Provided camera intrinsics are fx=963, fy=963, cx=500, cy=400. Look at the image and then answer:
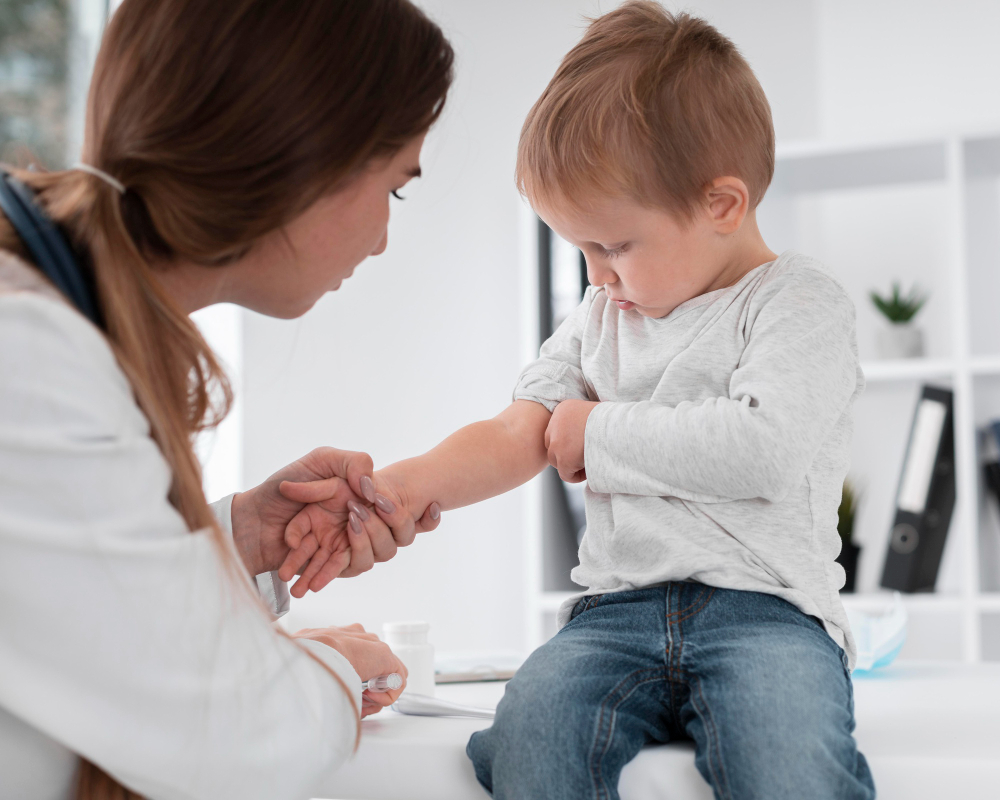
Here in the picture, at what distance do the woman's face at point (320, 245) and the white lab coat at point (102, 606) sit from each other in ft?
0.75

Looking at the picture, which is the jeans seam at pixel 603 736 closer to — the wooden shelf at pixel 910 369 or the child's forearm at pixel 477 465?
the child's forearm at pixel 477 465

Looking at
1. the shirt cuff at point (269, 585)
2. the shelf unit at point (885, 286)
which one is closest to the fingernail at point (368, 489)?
the shirt cuff at point (269, 585)

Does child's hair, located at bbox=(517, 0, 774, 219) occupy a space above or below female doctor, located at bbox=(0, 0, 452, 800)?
above

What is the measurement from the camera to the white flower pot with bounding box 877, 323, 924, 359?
89.0 inches

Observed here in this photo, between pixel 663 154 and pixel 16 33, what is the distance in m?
1.88

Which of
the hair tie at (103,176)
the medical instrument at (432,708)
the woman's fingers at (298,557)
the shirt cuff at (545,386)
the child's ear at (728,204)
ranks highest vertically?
the child's ear at (728,204)

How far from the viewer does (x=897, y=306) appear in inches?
89.9

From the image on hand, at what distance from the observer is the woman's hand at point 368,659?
35.7 inches

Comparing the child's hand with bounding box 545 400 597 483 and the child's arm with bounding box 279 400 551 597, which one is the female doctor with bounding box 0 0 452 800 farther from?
the child's hand with bounding box 545 400 597 483

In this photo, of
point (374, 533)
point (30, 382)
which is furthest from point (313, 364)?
point (30, 382)

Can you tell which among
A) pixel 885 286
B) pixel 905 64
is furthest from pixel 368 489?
pixel 905 64

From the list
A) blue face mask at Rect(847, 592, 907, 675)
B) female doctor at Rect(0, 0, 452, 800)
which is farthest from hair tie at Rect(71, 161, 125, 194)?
blue face mask at Rect(847, 592, 907, 675)

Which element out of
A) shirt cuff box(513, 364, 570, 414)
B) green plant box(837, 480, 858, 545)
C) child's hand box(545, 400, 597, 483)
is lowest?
green plant box(837, 480, 858, 545)

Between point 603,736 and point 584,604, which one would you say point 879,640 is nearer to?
point 584,604
